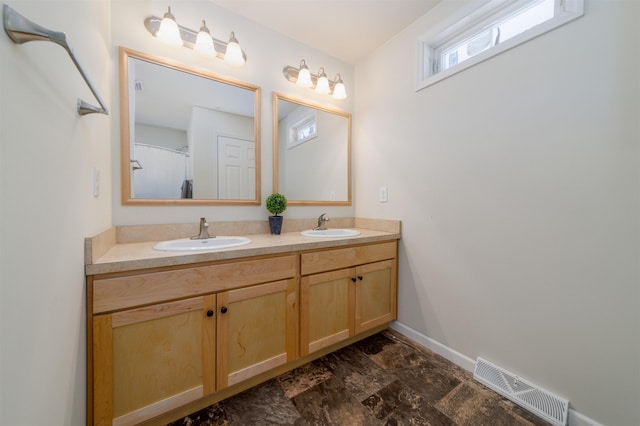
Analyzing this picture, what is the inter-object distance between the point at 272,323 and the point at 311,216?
96cm

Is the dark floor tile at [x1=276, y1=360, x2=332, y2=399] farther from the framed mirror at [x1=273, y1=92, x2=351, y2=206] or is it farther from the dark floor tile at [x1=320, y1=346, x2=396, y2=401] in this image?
the framed mirror at [x1=273, y1=92, x2=351, y2=206]

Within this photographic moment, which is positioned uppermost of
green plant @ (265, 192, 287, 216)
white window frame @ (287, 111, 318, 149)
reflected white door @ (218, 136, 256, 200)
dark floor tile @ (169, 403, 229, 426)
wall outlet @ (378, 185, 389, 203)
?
white window frame @ (287, 111, 318, 149)

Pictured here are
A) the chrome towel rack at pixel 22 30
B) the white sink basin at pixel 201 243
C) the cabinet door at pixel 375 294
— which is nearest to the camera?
the chrome towel rack at pixel 22 30

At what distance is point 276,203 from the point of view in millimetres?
1766

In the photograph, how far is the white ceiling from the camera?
1.63 metres

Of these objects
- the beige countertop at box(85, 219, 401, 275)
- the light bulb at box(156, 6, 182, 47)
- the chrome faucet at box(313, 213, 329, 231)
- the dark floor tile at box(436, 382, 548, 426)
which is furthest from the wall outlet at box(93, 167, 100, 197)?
the dark floor tile at box(436, 382, 548, 426)

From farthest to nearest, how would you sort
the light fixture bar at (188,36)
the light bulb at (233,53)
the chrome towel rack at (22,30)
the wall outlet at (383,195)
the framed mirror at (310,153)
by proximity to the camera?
the wall outlet at (383,195) → the framed mirror at (310,153) → the light bulb at (233,53) → the light fixture bar at (188,36) → the chrome towel rack at (22,30)

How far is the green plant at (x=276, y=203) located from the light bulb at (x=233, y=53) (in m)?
0.94

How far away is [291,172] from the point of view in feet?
6.46

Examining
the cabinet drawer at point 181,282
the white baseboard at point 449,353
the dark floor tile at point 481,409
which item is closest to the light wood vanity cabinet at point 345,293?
the white baseboard at point 449,353

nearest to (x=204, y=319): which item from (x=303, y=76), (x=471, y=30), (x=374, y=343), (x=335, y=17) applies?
(x=374, y=343)

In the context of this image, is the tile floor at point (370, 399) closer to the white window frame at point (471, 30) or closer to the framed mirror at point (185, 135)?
the framed mirror at point (185, 135)

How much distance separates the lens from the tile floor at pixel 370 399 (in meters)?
1.18

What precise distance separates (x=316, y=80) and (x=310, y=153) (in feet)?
2.02
